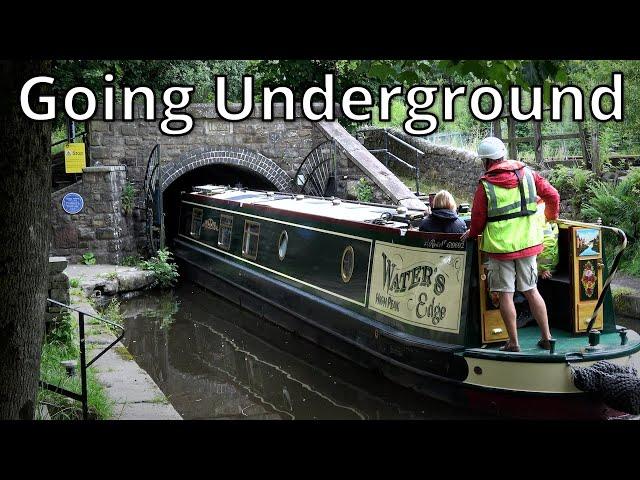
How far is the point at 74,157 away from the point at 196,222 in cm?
187

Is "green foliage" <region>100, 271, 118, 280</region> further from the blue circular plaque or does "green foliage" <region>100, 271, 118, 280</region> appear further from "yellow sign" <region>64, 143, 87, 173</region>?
"yellow sign" <region>64, 143, 87, 173</region>

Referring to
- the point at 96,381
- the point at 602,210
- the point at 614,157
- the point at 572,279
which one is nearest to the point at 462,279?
the point at 572,279

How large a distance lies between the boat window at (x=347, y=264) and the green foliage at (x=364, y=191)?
163 inches

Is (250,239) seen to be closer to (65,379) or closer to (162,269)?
(162,269)

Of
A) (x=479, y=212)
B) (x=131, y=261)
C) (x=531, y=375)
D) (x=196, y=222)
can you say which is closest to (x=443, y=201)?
(x=479, y=212)

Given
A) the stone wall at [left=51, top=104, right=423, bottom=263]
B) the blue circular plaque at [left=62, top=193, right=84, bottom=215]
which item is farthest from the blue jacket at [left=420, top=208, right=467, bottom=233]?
the blue circular plaque at [left=62, top=193, right=84, bottom=215]

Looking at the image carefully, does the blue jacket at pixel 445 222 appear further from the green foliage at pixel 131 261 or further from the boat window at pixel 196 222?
the green foliage at pixel 131 261

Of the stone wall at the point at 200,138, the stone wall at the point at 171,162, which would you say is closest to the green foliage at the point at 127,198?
the stone wall at the point at 171,162

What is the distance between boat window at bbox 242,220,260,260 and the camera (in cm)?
959

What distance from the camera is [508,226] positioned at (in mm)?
5305

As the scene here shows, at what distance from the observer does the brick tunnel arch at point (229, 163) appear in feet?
41.5

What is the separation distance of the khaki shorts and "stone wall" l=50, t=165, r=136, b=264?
23.7 ft
